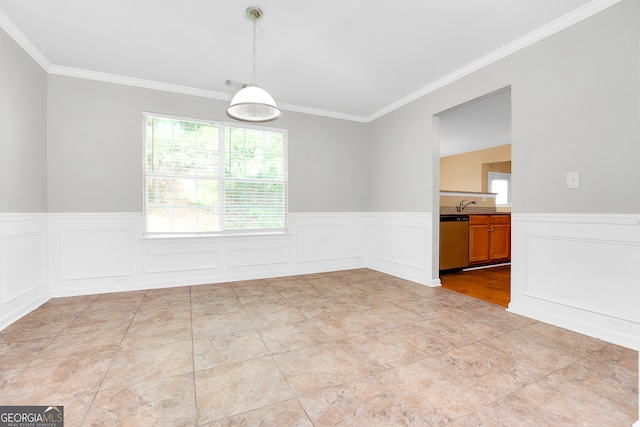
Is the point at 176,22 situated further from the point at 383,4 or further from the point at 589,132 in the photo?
the point at 589,132

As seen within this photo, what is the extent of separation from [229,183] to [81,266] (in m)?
2.00

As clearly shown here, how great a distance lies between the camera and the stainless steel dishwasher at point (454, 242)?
15.0ft

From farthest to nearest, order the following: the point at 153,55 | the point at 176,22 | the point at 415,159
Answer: the point at 415,159, the point at 153,55, the point at 176,22

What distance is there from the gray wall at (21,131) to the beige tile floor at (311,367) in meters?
1.18

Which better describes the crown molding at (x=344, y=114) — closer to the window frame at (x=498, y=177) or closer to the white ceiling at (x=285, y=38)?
the white ceiling at (x=285, y=38)

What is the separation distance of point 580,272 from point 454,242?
2.24 metres

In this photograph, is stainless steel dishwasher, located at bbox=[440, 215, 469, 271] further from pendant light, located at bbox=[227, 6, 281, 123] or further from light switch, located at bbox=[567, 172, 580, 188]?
pendant light, located at bbox=[227, 6, 281, 123]

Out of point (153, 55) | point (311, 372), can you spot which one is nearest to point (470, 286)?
point (311, 372)

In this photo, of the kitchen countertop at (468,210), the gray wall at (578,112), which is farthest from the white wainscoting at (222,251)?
the gray wall at (578,112)

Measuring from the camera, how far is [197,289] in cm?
374

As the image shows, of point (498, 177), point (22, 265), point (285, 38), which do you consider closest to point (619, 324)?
point (285, 38)

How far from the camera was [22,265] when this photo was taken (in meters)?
2.83

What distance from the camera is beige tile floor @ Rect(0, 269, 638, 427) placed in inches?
57.6

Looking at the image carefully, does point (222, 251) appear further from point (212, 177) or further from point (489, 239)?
point (489, 239)
